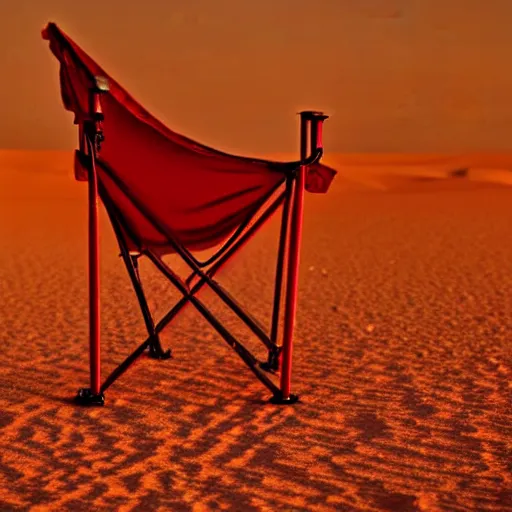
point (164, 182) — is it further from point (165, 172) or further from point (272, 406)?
point (272, 406)

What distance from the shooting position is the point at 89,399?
4.91 meters

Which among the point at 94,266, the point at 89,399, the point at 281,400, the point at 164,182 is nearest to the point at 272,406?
the point at 281,400

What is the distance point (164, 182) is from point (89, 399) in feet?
4.84

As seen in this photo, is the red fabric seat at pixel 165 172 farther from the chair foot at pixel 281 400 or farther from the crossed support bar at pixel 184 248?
the chair foot at pixel 281 400

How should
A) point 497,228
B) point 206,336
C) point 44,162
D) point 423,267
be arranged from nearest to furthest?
point 206,336 < point 423,267 < point 497,228 < point 44,162

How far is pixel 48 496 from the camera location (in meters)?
3.62

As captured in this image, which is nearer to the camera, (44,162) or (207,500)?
(207,500)

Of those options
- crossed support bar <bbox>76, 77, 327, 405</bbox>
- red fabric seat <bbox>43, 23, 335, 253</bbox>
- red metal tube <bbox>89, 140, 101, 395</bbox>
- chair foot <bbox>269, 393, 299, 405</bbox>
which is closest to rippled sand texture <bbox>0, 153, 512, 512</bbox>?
chair foot <bbox>269, 393, 299, 405</bbox>

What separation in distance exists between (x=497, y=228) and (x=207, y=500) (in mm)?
14862

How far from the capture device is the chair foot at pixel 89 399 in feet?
16.1

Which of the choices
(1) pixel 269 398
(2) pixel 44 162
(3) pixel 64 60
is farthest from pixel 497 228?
(2) pixel 44 162

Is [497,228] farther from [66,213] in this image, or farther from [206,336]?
[66,213]

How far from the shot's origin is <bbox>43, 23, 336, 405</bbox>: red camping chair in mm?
4535

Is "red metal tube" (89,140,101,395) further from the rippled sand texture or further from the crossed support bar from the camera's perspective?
the rippled sand texture
